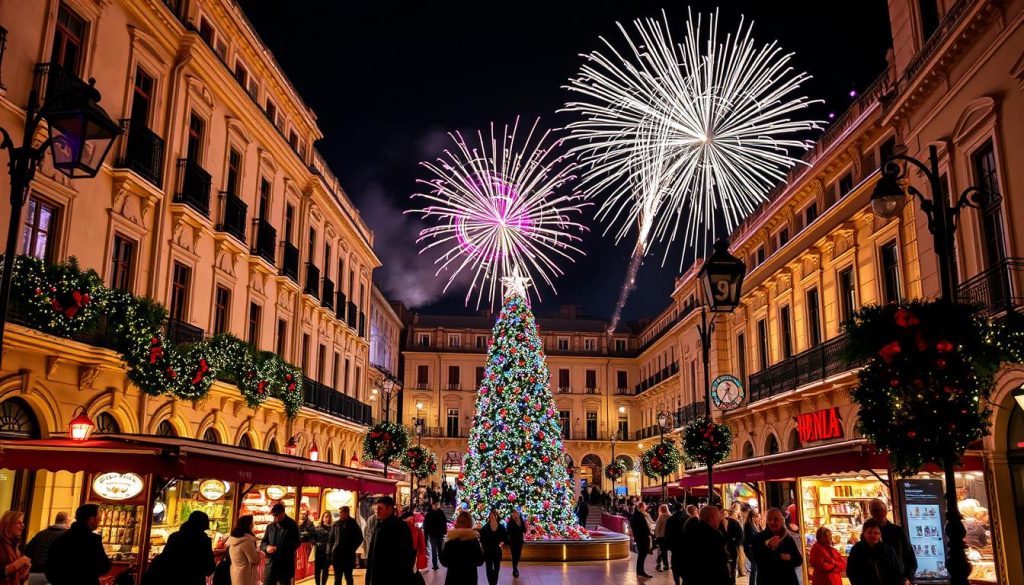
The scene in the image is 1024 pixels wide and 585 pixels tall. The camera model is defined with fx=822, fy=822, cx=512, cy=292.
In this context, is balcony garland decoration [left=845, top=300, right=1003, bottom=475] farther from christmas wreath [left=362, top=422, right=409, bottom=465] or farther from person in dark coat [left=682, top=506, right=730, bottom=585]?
christmas wreath [left=362, top=422, right=409, bottom=465]

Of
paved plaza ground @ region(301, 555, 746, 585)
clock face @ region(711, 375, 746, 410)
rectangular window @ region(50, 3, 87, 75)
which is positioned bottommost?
paved plaza ground @ region(301, 555, 746, 585)

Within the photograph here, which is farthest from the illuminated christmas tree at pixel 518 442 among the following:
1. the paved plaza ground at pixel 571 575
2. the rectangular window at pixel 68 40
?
the rectangular window at pixel 68 40

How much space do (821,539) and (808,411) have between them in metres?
16.4

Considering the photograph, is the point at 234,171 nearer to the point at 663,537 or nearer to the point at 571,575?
the point at 571,575

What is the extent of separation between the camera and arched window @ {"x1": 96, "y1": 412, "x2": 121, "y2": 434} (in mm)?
14820

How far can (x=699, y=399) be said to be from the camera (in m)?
41.7

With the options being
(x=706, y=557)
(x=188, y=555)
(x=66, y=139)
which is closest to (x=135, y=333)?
(x=66, y=139)

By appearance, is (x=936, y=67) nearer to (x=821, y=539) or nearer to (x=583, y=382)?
(x=821, y=539)

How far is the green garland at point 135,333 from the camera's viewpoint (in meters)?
11.8

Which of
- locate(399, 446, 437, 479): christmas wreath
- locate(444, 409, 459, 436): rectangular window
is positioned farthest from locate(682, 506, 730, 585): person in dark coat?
locate(444, 409, 459, 436): rectangular window

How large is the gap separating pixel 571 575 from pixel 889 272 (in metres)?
10.6

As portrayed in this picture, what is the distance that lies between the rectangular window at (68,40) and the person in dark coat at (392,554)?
396 inches

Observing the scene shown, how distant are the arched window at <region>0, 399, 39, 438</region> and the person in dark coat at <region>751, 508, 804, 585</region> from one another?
35.9ft

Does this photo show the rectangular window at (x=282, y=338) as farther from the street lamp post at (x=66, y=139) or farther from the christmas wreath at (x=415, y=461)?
the street lamp post at (x=66, y=139)
